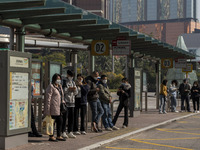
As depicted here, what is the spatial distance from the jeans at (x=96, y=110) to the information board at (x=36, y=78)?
5.14ft

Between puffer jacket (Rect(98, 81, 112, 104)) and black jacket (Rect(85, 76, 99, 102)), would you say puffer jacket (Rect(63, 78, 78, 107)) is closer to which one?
black jacket (Rect(85, 76, 99, 102))

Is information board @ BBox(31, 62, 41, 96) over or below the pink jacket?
over

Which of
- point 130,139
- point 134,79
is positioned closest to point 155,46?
point 134,79

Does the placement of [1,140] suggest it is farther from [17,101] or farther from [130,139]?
[130,139]

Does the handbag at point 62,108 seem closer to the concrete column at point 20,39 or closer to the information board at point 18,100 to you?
the information board at point 18,100

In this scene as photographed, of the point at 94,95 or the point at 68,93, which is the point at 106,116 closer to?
the point at 94,95

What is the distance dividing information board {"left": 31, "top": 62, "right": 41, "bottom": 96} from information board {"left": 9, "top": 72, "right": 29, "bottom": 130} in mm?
2669

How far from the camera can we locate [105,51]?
1788 cm

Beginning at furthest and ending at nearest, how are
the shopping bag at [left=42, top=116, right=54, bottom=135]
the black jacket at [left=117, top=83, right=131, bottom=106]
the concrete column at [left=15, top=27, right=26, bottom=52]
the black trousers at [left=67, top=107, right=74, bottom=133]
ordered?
the black jacket at [left=117, top=83, right=131, bottom=106], the concrete column at [left=15, top=27, right=26, bottom=52], the black trousers at [left=67, top=107, right=74, bottom=133], the shopping bag at [left=42, top=116, right=54, bottom=135]

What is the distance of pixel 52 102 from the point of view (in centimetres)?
1162

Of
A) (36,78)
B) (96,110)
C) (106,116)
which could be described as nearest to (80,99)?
(96,110)

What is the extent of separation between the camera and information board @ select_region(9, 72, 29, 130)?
10.5m

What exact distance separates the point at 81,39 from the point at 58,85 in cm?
595

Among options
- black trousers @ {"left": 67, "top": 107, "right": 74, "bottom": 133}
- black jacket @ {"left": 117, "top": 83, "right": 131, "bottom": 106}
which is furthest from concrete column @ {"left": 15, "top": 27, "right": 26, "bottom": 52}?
black jacket @ {"left": 117, "top": 83, "right": 131, "bottom": 106}
